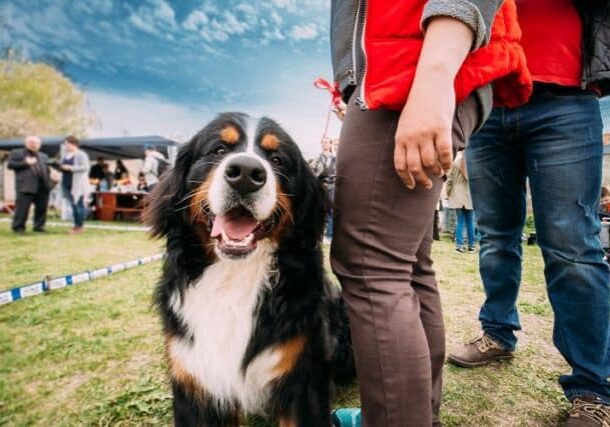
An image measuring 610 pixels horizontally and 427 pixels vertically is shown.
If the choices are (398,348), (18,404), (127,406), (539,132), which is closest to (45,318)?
(18,404)

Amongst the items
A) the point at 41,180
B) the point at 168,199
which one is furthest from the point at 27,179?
the point at 168,199

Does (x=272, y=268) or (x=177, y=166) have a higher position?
(x=177, y=166)

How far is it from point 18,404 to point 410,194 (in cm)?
210

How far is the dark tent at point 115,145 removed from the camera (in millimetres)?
13311

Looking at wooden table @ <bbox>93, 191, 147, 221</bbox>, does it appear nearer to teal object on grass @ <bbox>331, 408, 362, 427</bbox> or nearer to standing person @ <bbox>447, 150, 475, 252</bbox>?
standing person @ <bbox>447, 150, 475, 252</bbox>

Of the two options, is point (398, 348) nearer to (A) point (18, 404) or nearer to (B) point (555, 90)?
(B) point (555, 90)

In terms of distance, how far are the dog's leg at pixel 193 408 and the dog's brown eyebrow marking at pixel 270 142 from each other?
110 cm

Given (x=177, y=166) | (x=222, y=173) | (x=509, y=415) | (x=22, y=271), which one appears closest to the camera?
(x=222, y=173)

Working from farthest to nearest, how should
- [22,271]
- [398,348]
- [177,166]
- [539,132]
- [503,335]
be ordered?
[22,271] → [503,335] → [177,166] → [539,132] → [398,348]

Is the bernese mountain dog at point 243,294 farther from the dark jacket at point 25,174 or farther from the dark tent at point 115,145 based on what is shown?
the dark tent at point 115,145

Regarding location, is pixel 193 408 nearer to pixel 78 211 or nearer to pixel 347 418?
pixel 347 418

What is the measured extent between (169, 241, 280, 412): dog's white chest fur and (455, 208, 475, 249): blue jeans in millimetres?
6195

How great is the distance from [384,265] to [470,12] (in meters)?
0.66

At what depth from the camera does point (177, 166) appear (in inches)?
73.4
